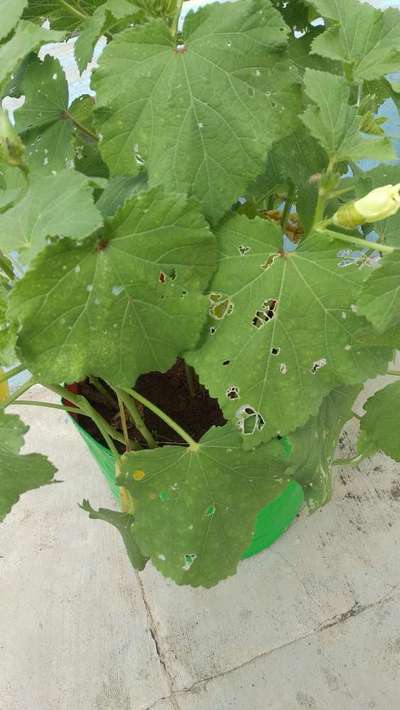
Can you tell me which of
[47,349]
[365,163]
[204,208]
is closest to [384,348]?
[204,208]

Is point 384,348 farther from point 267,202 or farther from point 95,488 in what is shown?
point 95,488

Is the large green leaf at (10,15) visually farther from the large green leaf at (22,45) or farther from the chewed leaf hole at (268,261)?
the chewed leaf hole at (268,261)

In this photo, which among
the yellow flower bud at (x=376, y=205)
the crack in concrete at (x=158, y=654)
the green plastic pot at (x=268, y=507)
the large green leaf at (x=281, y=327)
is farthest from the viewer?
the crack in concrete at (x=158, y=654)

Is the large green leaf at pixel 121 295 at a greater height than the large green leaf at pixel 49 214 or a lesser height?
lesser

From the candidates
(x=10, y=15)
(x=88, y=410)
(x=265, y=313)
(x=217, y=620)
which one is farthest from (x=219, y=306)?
(x=217, y=620)

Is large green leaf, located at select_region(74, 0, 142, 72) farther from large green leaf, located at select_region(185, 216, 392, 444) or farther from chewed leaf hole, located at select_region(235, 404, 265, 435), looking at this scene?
chewed leaf hole, located at select_region(235, 404, 265, 435)

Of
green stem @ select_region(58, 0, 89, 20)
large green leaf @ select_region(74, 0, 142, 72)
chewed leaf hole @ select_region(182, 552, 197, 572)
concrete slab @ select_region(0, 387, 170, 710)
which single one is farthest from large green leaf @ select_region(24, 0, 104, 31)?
concrete slab @ select_region(0, 387, 170, 710)

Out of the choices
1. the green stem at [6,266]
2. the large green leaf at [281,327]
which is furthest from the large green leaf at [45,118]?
the large green leaf at [281,327]
